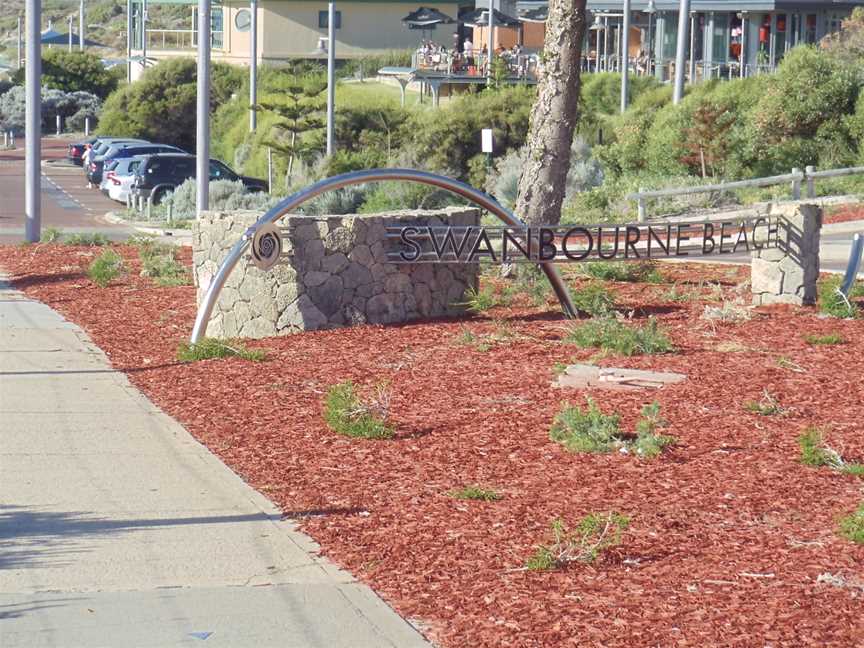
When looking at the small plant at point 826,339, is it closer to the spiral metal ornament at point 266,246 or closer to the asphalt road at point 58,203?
the spiral metal ornament at point 266,246

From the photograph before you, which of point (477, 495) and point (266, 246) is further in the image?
point (266, 246)

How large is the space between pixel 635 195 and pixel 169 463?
17003 millimetres

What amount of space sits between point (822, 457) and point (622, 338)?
148 inches

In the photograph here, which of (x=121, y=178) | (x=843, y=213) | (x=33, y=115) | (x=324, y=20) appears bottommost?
(x=843, y=213)

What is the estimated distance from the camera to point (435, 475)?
27.5 feet

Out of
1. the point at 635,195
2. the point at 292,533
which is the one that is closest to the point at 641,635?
the point at 292,533

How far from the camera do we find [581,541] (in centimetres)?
691

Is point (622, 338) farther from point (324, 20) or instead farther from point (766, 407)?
point (324, 20)

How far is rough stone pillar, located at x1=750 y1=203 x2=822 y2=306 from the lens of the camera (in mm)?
14242

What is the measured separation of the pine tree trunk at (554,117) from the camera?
16375 millimetres

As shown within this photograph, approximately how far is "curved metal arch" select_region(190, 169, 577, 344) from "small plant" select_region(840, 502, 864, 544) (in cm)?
676

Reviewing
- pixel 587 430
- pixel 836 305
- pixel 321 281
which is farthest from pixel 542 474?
pixel 836 305

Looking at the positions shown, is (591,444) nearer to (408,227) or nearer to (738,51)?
(408,227)

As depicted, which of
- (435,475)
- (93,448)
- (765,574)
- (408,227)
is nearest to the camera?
(765,574)
